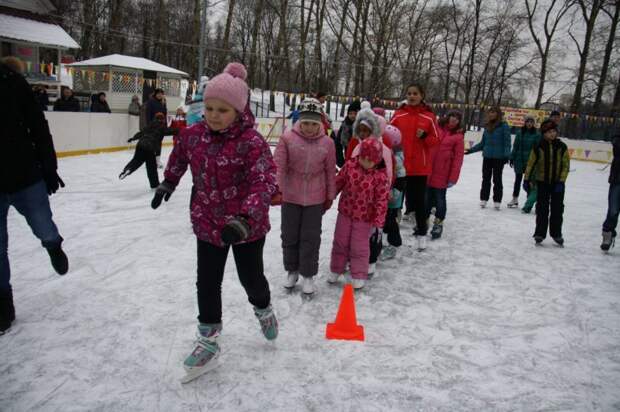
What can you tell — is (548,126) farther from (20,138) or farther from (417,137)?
(20,138)

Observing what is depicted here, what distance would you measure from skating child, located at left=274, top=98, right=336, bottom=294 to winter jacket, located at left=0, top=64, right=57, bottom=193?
1.52 metres

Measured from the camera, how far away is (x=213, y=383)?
2369mm

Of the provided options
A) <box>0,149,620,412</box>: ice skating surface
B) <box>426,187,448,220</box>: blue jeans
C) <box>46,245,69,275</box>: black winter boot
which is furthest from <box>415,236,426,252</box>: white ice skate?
<box>46,245,69,275</box>: black winter boot

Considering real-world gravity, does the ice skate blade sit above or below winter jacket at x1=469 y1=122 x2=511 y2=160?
below

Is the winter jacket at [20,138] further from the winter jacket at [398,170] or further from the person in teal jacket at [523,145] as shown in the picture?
the person in teal jacket at [523,145]

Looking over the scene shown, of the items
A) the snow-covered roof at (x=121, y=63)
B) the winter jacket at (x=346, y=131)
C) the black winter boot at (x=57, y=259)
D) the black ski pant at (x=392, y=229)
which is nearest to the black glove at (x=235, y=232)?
the black winter boot at (x=57, y=259)

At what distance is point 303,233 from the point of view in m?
3.52

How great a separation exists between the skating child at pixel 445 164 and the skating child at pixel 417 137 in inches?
28.7

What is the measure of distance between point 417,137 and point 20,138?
349 cm

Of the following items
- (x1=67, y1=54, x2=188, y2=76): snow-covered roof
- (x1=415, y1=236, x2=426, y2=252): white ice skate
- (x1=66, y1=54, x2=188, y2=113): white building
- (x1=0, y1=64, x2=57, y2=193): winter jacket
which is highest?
(x1=67, y1=54, x2=188, y2=76): snow-covered roof

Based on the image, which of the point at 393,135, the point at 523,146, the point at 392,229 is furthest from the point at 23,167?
the point at 523,146

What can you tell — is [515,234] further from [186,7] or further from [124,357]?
[186,7]

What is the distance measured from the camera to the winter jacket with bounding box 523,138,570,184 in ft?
17.1

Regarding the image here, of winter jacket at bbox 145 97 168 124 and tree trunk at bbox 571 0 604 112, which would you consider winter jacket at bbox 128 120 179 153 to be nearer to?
winter jacket at bbox 145 97 168 124
